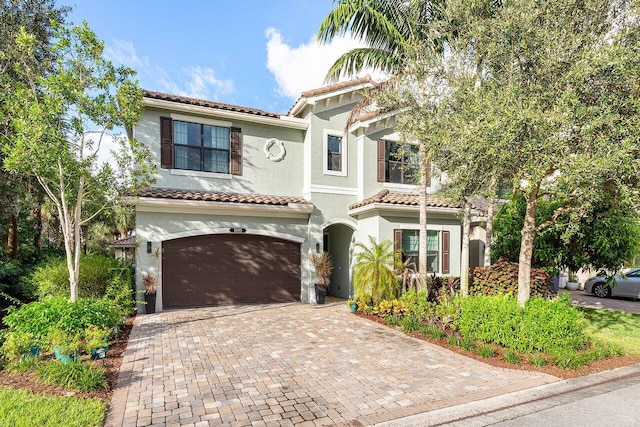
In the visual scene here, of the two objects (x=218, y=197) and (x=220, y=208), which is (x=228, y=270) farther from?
(x=218, y=197)

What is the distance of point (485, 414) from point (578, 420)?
48.1 inches

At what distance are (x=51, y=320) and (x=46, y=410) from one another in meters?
2.63

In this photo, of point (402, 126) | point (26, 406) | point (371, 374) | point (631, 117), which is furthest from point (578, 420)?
point (26, 406)

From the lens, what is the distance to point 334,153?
1411 cm

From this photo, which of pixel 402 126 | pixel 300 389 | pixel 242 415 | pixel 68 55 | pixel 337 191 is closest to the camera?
pixel 242 415

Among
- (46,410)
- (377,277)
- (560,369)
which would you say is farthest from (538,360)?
(46,410)

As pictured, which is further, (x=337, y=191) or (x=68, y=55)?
(x=337, y=191)

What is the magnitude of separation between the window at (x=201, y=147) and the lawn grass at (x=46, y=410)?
881cm

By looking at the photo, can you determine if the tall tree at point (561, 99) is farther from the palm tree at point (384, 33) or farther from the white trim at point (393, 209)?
the white trim at point (393, 209)

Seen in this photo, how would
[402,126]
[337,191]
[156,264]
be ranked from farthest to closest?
1. [337,191]
2. [156,264]
3. [402,126]

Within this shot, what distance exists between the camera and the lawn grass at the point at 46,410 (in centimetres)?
429

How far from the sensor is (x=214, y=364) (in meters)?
6.54

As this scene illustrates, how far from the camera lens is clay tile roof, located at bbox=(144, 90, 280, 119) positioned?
12156 millimetres

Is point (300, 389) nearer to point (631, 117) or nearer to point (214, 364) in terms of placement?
point (214, 364)
